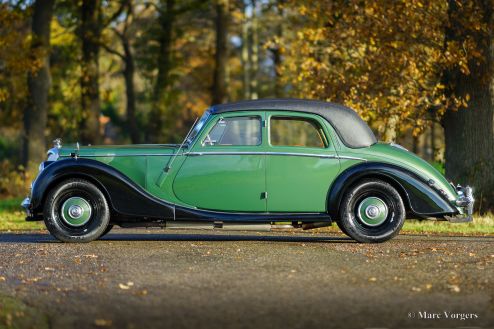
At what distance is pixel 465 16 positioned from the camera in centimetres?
1772

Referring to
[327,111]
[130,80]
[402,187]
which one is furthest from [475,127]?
[130,80]

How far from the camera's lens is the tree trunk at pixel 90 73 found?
35031 mm

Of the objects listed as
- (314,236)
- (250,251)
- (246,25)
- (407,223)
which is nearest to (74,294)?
(250,251)

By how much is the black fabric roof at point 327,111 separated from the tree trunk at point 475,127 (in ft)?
20.9

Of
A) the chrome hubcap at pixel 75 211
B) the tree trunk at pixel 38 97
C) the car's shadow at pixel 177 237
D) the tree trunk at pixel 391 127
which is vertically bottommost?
the car's shadow at pixel 177 237

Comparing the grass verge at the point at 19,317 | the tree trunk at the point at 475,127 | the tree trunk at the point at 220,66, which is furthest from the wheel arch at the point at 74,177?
the tree trunk at the point at 220,66

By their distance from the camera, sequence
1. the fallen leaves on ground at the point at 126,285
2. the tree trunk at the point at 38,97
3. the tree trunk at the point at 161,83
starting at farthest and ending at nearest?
the tree trunk at the point at 161,83 < the tree trunk at the point at 38,97 < the fallen leaves on ground at the point at 126,285

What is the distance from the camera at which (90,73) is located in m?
35.1

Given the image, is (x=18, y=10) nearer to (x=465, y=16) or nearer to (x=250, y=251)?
(x=465, y=16)

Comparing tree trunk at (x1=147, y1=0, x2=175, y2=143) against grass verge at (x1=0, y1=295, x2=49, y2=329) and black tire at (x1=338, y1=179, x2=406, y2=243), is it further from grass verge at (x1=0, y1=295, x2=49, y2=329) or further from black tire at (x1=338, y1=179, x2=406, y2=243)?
grass verge at (x1=0, y1=295, x2=49, y2=329)

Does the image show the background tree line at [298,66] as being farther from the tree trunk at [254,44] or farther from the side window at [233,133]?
the side window at [233,133]

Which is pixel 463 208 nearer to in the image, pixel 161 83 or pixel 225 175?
pixel 225 175

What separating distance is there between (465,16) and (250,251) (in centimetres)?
838

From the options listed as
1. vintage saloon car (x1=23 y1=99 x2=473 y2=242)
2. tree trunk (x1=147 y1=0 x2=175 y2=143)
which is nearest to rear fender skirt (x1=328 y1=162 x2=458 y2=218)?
vintage saloon car (x1=23 y1=99 x2=473 y2=242)
